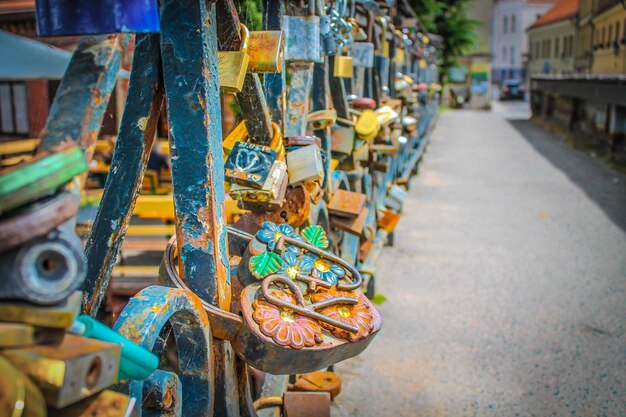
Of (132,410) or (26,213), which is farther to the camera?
(132,410)

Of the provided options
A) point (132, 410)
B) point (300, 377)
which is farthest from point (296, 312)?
point (300, 377)

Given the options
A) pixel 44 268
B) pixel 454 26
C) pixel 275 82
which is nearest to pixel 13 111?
pixel 275 82

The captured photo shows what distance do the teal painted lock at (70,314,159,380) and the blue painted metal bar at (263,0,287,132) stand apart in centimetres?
129

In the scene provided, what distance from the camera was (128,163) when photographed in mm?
1437

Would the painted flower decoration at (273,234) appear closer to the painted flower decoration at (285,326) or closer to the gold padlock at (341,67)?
the painted flower decoration at (285,326)

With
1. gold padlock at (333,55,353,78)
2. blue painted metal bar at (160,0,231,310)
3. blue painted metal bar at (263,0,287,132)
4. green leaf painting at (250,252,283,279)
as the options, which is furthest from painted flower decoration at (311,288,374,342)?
gold padlock at (333,55,353,78)

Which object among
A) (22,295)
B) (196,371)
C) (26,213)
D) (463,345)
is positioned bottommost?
(463,345)

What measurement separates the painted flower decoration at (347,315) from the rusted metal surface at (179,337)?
0.98 ft

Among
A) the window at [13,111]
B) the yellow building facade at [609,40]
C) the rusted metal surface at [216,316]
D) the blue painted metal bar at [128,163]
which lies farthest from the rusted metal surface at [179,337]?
the yellow building facade at [609,40]

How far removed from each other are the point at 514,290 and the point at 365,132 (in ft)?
5.80

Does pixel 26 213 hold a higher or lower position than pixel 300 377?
higher

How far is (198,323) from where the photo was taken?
58.0 inches

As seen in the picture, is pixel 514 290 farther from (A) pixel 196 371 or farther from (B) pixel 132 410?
(B) pixel 132 410

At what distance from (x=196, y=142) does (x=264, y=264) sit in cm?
39
